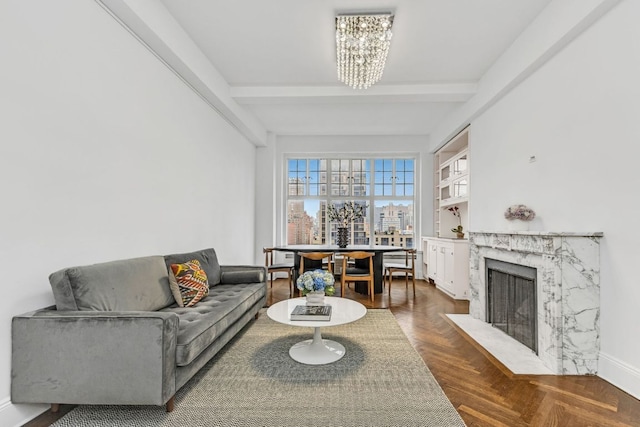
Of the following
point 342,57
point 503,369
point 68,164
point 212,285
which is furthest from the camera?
point 212,285

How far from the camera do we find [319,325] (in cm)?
234

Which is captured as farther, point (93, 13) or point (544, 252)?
point (544, 252)

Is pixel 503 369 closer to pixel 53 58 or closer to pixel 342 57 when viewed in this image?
pixel 342 57

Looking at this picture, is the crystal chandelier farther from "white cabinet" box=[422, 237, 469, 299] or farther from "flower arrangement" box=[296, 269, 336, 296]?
"white cabinet" box=[422, 237, 469, 299]

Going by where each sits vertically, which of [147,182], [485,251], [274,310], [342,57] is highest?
[342,57]

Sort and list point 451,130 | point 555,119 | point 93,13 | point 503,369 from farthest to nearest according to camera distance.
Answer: point 451,130, point 555,119, point 503,369, point 93,13

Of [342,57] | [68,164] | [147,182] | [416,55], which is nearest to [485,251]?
[416,55]

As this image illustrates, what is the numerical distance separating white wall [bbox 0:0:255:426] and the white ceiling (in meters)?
0.75

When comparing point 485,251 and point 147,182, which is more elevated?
point 147,182

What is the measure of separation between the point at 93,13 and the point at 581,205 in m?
4.12

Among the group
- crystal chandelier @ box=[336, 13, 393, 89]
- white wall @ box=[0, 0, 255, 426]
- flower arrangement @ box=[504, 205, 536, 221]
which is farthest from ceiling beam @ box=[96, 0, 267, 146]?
flower arrangement @ box=[504, 205, 536, 221]

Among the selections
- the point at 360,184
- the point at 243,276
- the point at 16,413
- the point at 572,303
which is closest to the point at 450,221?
the point at 360,184

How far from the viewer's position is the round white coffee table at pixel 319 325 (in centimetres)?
237

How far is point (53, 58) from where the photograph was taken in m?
1.95
